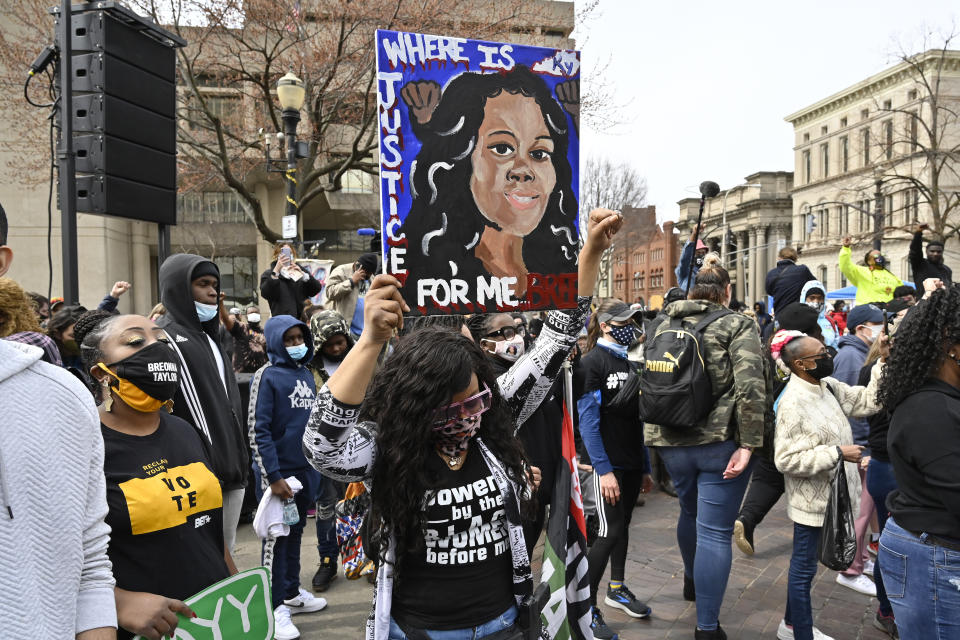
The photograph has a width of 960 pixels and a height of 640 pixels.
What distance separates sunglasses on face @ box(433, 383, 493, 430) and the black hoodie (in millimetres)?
1722

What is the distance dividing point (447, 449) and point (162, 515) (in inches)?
40.0

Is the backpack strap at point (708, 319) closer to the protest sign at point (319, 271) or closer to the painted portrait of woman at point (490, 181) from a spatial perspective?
the painted portrait of woman at point (490, 181)

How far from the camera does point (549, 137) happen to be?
9.16ft

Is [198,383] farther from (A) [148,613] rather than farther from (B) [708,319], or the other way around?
(B) [708,319]

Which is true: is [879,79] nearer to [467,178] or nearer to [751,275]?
[751,275]

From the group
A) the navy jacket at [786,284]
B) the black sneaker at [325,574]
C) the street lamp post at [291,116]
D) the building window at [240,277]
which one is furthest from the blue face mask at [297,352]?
the building window at [240,277]

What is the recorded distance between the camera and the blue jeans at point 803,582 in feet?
12.9

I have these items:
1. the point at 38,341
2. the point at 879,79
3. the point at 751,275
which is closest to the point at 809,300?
the point at 38,341

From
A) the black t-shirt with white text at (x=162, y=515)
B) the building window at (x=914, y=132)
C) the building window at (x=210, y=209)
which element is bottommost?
the black t-shirt with white text at (x=162, y=515)

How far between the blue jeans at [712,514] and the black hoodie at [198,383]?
2.53 m

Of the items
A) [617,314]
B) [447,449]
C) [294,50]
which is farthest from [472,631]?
[294,50]

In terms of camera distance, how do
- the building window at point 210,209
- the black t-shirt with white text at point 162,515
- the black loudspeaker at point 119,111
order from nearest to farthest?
the black t-shirt with white text at point 162,515 → the black loudspeaker at point 119,111 → the building window at point 210,209

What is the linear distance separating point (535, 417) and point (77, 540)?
7.18ft

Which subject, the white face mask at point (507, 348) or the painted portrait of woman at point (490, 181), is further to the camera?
the white face mask at point (507, 348)
